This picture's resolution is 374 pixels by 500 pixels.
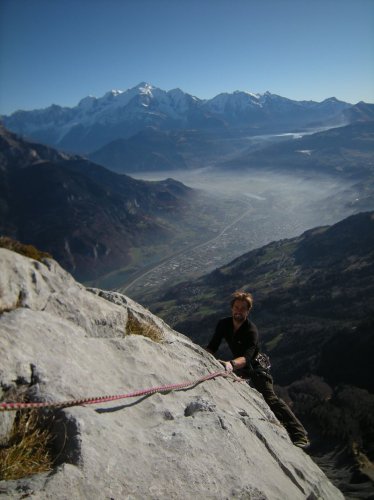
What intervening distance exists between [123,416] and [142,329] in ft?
16.5

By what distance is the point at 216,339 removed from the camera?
1370cm

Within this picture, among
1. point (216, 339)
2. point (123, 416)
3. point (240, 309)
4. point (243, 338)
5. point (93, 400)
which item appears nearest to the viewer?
point (93, 400)

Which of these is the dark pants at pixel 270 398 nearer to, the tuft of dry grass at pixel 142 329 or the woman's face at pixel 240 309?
the woman's face at pixel 240 309

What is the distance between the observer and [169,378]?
1009 cm

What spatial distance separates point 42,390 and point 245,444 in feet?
14.8

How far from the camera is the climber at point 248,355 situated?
40.5 ft

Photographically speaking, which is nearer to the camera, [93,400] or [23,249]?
[93,400]

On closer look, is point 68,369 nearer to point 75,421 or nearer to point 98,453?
point 75,421

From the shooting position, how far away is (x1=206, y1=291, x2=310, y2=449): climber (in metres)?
12.4

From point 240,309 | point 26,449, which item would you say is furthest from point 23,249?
point 26,449

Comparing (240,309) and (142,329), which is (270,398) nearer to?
(240,309)

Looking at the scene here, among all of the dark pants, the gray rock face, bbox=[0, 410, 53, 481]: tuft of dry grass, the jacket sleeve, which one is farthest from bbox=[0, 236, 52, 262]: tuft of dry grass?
the dark pants

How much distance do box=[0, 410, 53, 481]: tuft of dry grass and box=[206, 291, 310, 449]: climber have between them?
22.3 ft

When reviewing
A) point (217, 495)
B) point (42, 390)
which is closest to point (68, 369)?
point (42, 390)
